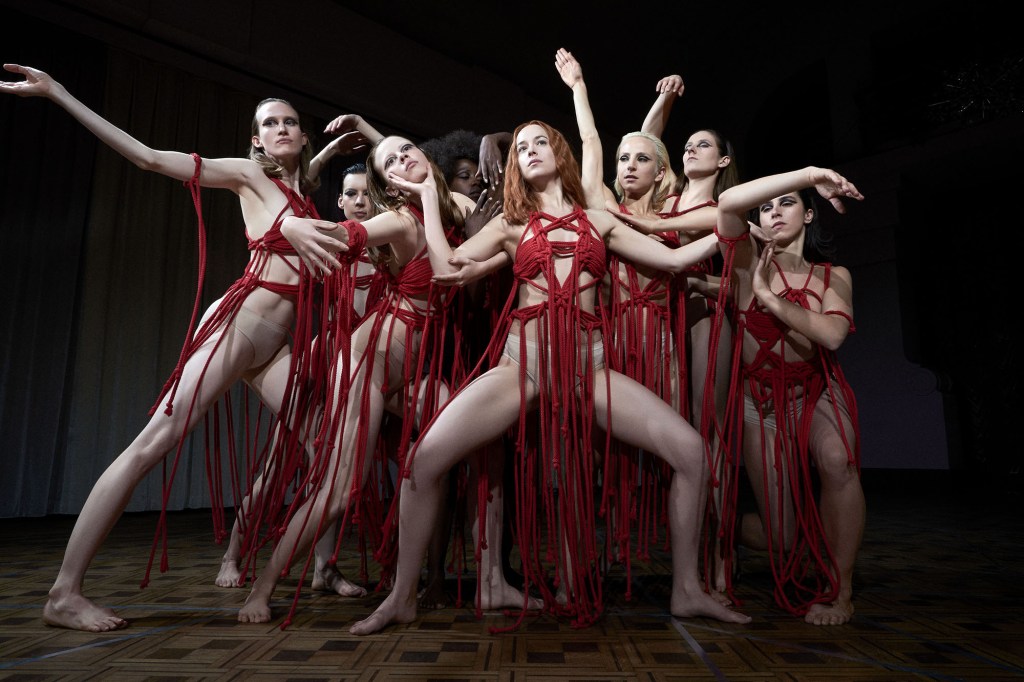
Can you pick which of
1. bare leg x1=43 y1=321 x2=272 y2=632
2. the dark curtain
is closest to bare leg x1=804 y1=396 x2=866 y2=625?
bare leg x1=43 y1=321 x2=272 y2=632

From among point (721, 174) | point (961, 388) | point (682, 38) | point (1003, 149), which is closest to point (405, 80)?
point (682, 38)

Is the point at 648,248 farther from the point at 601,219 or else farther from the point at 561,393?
the point at 561,393

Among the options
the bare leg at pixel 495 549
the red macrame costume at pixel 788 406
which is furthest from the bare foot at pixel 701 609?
the bare leg at pixel 495 549

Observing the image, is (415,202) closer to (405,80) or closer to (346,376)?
(346,376)

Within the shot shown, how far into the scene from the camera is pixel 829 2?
696cm

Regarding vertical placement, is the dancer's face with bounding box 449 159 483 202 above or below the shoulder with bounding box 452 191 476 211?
above

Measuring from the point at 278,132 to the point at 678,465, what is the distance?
5.31ft

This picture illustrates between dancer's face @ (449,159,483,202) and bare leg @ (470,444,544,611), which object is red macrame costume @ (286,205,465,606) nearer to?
bare leg @ (470,444,544,611)

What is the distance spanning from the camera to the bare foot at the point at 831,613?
178 centimetres

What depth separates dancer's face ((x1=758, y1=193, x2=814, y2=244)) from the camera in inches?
87.4

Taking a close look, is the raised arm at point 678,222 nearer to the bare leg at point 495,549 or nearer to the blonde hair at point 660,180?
the blonde hair at point 660,180

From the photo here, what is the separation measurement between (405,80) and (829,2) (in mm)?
4478

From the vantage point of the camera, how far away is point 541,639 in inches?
64.2

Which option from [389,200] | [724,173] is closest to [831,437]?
[724,173]
